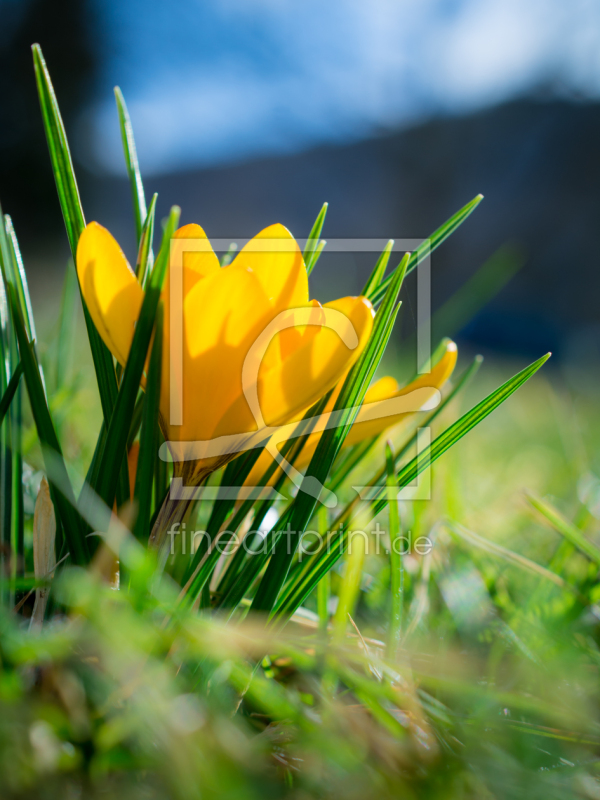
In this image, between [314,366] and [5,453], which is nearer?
[314,366]

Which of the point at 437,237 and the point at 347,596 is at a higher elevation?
the point at 437,237

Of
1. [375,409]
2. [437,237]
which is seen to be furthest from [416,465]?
[437,237]

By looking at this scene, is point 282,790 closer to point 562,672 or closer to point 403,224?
point 562,672

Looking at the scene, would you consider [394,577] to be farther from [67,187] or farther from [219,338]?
[67,187]

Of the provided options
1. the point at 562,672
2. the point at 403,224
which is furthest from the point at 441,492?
the point at 403,224

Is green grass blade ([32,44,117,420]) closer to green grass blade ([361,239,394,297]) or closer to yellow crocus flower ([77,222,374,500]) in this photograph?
yellow crocus flower ([77,222,374,500])

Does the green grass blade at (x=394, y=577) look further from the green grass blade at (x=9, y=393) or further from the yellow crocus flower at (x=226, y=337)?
the green grass blade at (x=9, y=393)
